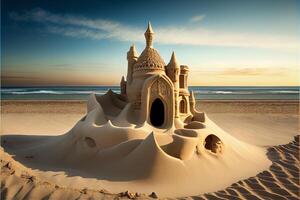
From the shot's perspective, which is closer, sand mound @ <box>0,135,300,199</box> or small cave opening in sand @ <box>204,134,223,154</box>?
sand mound @ <box>0,135,300,199</box>

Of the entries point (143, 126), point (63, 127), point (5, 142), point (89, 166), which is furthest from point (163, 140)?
point (63, 127)

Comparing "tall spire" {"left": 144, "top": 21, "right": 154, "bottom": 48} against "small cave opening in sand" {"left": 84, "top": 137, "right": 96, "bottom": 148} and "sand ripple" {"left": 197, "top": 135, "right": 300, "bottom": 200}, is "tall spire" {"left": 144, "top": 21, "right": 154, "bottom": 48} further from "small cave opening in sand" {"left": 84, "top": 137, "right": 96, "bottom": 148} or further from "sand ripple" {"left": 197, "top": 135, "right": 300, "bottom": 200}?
"sand ripple" {"left": 197, "top": 135, "right": 300, "bottom": 200}

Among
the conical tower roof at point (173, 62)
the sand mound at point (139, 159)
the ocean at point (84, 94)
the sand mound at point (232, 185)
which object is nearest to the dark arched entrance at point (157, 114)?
the sand mound at point (139, 159)

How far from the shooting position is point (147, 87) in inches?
373

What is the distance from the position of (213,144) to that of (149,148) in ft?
11.3

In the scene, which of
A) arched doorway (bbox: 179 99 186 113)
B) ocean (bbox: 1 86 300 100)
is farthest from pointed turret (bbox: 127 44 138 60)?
ocean (bbox: 1 86 300 100)

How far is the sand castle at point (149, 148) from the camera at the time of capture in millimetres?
7656

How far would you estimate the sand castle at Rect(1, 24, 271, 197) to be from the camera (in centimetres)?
766

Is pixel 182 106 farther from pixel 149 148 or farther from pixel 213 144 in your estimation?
pixel 149 148

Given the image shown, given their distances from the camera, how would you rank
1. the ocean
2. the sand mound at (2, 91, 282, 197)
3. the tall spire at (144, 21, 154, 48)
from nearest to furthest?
the sand mound at (2, 91, 282, 197)
the tall spire at (144, 21, 154, 48)
the ocean

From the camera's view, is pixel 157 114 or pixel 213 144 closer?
pixel 213 144

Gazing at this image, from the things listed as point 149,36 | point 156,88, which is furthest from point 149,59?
point 156,88

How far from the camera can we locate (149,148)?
307 inches

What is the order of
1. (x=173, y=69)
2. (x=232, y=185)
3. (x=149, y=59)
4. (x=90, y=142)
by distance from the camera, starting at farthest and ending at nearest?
1. (x=173, y=69)
2. (x=149, y=59)
3. (x=90, y=142)
4. (x=232, y=185)
